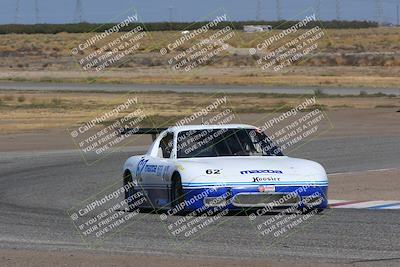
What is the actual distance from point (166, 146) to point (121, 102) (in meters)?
31.3

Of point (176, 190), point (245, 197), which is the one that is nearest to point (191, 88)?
point (176, 190)

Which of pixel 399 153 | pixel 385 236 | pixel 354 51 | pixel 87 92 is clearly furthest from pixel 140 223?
pixel 354 51

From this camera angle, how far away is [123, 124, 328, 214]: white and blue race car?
46.3 feet

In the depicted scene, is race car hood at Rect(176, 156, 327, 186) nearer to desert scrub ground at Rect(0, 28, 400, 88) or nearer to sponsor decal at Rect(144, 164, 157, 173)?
sponsor decal at Rect(144, 164, 157, 173)

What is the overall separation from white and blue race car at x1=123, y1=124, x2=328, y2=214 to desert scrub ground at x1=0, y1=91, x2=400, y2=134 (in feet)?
67.4

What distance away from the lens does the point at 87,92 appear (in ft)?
181

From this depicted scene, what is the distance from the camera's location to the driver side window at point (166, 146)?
15719 millimetres

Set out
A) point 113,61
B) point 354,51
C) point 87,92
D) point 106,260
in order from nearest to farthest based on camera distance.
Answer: point 106,260
point 87,92
point 113,61
point 354,51

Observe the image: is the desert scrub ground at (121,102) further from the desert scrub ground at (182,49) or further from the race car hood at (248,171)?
the desert scrub ground at (182,49)

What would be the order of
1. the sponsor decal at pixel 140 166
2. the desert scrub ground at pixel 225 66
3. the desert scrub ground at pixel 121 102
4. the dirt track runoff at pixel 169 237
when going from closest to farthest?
the dirt track runoff at pixel 169 237 < the sponsor decal at pixel 140 166 < the desert scrub ground at pixel 121 102 < the desert scrub ground at pixel 225 66

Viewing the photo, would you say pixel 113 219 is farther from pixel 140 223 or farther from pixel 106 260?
pixel 106 260

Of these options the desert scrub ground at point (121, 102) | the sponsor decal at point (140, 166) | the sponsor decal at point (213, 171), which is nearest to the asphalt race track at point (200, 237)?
the sponsor decal at point (213, 171)

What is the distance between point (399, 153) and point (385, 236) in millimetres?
14371

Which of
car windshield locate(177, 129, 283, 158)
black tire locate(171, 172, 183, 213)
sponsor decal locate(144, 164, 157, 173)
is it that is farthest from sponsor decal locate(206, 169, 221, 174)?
sponsor decal locate(144, 164, 157, 173)
